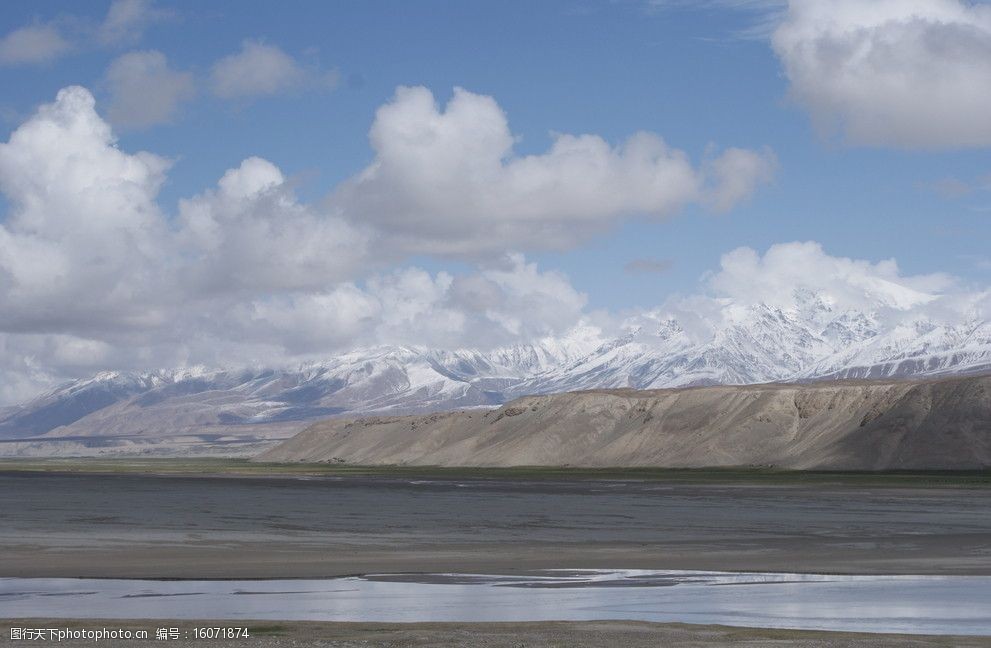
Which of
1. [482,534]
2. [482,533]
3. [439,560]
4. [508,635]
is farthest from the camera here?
[482,533]

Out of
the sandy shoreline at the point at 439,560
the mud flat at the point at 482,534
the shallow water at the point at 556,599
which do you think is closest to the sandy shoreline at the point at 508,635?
the shallow water at the point at 556,599

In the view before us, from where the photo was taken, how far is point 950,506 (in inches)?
3253

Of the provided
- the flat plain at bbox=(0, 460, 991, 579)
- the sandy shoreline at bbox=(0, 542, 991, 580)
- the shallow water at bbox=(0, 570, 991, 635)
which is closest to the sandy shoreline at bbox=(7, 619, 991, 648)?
the shallow water at bbox=(0, 570, 991, 635)

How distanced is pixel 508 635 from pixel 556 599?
6.90 m

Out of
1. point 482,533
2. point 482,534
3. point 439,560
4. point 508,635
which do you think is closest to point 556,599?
point 508,635

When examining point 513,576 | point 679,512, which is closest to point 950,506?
point 679,512

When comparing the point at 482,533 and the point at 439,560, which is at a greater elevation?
the point at 482,533

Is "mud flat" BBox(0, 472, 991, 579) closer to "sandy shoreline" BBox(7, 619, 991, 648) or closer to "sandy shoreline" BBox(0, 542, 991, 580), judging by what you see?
"sandy shoreline" BBox(0, 542, 991, 580)

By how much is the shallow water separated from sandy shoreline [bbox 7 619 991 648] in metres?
1.25

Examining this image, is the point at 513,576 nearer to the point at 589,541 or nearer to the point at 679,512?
the point at 589,541

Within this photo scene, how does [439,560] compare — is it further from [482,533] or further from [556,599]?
[482,533]

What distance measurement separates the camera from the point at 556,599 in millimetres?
32406

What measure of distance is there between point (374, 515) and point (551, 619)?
4430cm

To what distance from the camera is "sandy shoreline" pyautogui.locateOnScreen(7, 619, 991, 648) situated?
80.3 ft
